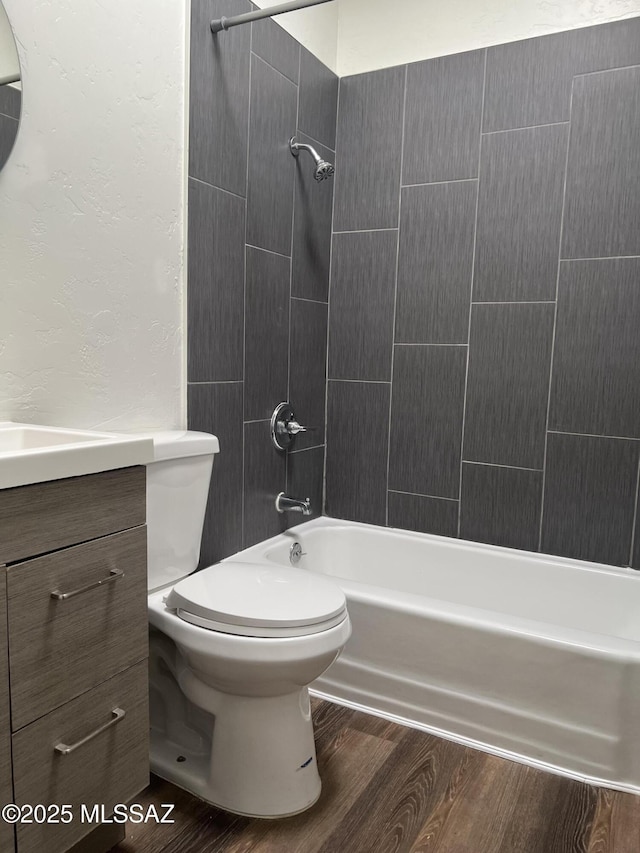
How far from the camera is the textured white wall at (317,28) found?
92.3 inches

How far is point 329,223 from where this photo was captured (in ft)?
8.73

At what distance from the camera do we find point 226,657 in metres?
1.45

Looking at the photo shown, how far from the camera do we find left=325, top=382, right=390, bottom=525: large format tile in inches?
105

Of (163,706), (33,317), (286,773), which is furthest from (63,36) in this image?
(286,773)

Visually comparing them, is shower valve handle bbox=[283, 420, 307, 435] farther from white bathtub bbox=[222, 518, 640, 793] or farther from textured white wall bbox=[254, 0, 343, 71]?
textured white wall bbox=[254, 0, 343, 71]

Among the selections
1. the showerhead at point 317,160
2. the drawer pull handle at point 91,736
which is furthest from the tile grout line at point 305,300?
the drawer pull handle at point 91,736

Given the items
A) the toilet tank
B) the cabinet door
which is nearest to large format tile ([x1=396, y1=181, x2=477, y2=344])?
the toilet tank

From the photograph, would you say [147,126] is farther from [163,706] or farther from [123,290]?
[163,706]

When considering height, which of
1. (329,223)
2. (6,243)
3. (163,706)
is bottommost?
(163,706)

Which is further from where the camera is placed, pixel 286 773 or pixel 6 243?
pixel 286 773

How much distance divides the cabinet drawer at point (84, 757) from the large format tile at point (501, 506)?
1476mm

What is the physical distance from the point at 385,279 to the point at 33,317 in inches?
57.3

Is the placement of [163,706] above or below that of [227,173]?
below

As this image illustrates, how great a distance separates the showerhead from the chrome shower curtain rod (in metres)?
0.45
